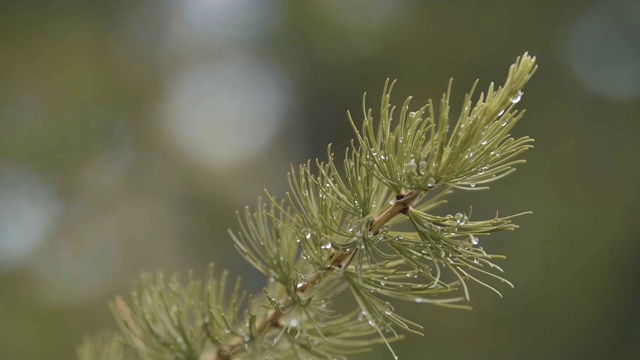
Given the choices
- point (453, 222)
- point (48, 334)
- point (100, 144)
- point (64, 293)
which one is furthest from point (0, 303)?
point (453, 222)

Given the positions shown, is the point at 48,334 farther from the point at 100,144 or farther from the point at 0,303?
the point at 100,144

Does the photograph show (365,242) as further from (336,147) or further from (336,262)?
(336,147)

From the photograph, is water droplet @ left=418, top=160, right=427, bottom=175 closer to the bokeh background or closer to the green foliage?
the green foliage

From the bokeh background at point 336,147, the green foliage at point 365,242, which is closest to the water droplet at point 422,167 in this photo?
the green foliage at point 365,242

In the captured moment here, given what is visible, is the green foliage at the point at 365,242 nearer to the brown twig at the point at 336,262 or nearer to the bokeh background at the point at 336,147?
the brown twig at the point at 336,262

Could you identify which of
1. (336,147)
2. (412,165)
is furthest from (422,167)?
(336,147)

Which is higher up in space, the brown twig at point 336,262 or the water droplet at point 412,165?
the water droplet at point 412,165
